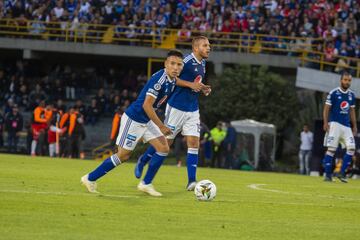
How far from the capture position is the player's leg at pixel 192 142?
603 inches

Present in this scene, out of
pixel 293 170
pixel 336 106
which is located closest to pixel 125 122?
pixel 336 106

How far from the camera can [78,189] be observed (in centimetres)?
1440

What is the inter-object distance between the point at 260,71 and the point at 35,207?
2919 centimetres

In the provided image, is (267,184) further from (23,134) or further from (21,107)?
(21,107)

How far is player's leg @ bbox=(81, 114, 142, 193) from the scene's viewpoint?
43.9ft

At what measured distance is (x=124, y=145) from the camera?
1341cm

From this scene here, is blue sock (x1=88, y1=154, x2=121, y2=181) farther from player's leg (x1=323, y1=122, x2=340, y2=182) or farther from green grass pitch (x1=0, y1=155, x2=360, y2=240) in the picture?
player's leg (x1=323, y1=122, x2=340, y2=182)

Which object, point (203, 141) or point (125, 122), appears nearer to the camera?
point (125, 122)

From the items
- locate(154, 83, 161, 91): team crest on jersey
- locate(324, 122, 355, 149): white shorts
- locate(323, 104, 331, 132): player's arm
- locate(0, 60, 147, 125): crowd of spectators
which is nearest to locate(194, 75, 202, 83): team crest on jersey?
locate(154, 83, 161, 91): team crest on jersey

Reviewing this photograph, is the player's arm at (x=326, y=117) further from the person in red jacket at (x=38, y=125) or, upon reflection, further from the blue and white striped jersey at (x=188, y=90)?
the person in red jacket at (x=38, y=125)

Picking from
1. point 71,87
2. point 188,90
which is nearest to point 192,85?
point 188,90

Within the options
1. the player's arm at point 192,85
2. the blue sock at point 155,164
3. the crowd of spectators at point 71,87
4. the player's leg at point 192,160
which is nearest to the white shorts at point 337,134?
the player's leg at point 192,160

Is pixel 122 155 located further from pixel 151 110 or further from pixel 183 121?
pixel 183 121

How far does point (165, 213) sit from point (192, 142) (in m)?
4.11
